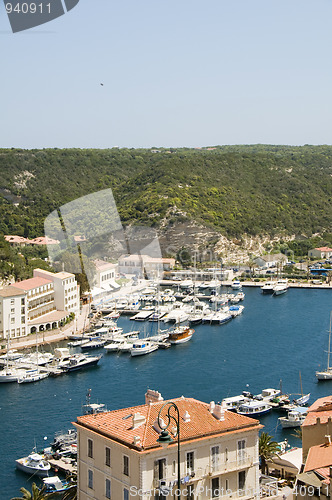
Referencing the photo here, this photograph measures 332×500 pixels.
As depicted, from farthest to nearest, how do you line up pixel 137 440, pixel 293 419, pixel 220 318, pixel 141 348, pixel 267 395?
pixel 220 318 → pixel 141 348 → pixel 267 395 → pixel 293 419 → pixel 137 440

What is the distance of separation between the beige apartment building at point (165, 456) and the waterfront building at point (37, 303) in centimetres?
1714

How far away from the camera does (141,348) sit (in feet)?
78.2

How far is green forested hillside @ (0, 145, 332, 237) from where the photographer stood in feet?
157

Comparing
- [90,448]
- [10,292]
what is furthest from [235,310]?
Answer: [90,448]

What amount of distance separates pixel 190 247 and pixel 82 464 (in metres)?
36.8

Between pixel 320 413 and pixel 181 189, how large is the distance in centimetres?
4138

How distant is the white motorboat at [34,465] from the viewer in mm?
13609

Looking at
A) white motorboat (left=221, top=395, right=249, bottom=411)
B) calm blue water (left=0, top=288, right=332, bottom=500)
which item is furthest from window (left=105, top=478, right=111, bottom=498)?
white motorboat (left=221, top=395, right=249, bottom=411)

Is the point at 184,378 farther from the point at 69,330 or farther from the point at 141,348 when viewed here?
the point at 69,330

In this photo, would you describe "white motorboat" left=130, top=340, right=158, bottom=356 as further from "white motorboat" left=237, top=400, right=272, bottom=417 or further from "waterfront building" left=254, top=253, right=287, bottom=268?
"waterfront building" left=254, top=253, right=287, bottom=268

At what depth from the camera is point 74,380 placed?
20.7 metres

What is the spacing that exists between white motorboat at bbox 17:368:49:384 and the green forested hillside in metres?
23.9

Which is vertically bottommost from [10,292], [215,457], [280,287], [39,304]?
[280,287]

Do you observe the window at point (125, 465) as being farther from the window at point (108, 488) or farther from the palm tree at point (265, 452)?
the palm tree at point (265, 452)
